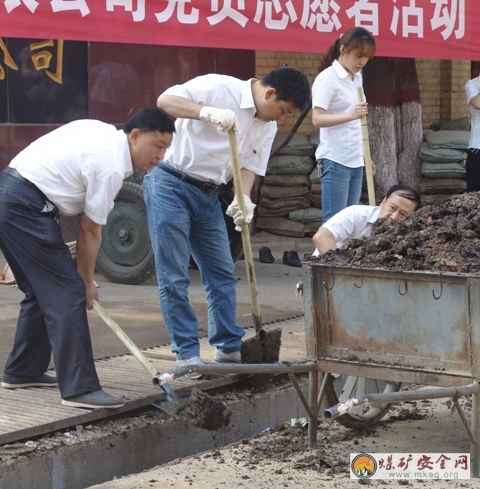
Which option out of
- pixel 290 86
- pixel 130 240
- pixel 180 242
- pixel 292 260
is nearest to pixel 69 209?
pixel 180 242

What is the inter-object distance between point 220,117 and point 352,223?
86cm

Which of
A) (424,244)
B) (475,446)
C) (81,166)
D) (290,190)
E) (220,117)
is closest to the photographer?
(475,446)

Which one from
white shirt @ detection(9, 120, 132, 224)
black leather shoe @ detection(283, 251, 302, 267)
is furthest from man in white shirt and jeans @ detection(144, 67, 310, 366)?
black leather shoe @ detection(283, 251, 302, 267)

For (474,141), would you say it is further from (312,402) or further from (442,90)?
(312,402)

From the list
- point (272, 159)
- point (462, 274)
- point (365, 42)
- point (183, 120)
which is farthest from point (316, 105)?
point (272, 159)

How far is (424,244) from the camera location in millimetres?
4258

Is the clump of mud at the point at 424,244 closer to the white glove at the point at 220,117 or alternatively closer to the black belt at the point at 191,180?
the white glove at the point at 220,117

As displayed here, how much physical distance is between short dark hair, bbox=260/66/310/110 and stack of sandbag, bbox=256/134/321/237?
606 centimetres

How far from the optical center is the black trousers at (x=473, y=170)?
9.21 metres

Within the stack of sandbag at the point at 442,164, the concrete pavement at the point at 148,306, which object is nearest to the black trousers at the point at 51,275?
the concrete pavement at the point at 148,306

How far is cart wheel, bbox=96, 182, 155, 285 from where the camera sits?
7906 millimetres

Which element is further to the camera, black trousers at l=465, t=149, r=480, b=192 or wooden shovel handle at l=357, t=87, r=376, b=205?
black trousers at l=465, t=149, r=480, b=192

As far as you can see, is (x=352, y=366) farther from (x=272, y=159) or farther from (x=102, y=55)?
(x=272, y=159)

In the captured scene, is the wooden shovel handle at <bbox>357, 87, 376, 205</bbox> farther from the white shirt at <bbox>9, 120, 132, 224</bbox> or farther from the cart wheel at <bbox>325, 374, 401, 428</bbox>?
the white shirt at <bbox>9, 120, 132, 224</bbox>
